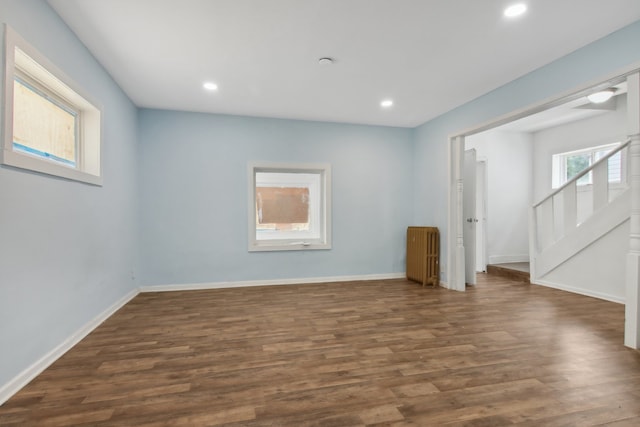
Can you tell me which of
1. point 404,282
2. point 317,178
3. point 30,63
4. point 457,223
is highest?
point 30,63

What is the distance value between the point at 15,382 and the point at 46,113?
192 cm

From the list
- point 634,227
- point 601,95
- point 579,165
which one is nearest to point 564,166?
point 579,165

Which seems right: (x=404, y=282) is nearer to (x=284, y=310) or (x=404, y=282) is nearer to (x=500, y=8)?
(x=284, y=310)

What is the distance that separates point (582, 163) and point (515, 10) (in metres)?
5.10

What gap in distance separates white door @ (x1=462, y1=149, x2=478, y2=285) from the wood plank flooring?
121 centimetres

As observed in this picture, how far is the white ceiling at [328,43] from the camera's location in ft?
7.34

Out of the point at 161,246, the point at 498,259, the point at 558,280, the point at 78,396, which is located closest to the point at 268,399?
the point at 78,396

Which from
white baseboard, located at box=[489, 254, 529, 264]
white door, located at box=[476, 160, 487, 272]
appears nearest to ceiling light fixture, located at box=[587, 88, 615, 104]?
white door, located at box=[476, 160, 487, 272]

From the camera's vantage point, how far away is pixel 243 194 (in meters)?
4.71

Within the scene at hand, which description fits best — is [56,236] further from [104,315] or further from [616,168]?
[616,168]

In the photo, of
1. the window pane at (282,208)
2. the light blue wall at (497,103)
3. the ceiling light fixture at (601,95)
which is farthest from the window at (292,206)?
the ceiling light fixture at (601,95)

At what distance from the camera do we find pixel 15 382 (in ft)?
6.07

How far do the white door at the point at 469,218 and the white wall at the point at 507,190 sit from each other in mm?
1594

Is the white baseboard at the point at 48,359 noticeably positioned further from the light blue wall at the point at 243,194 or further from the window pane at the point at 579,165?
the window pane at the point at 579,165
